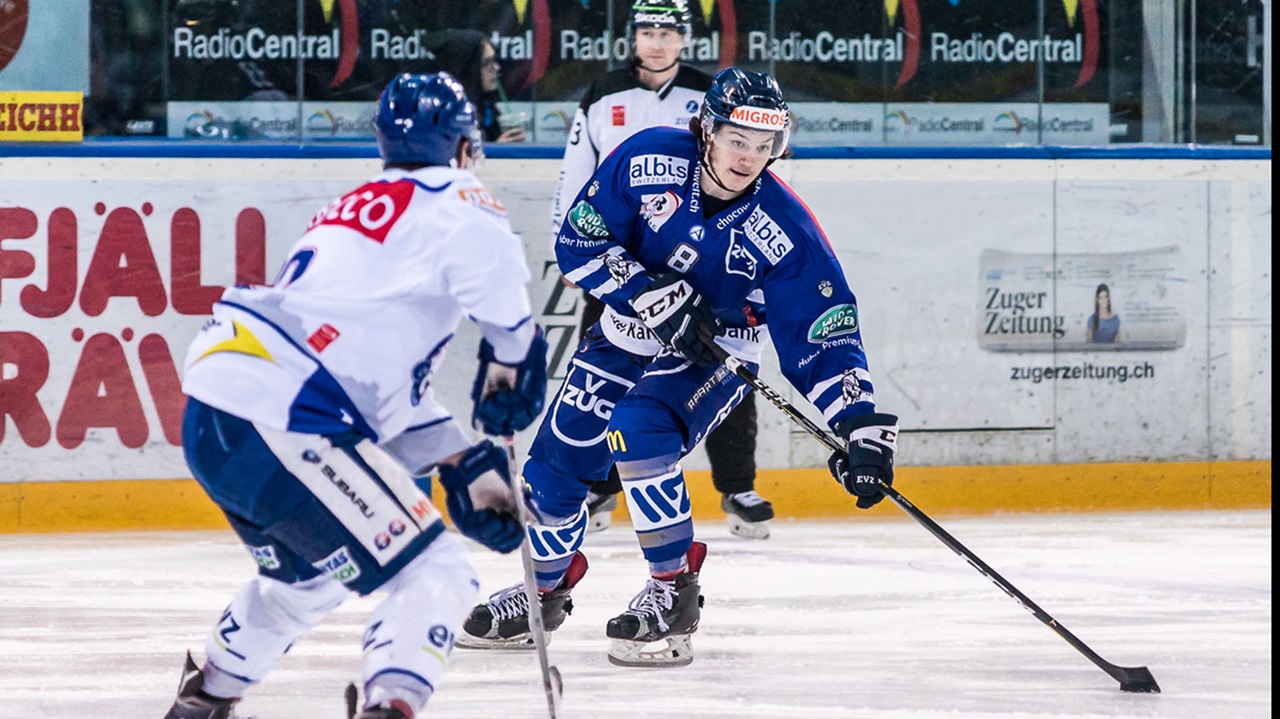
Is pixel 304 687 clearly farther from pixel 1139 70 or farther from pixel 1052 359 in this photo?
pixel 1139 70

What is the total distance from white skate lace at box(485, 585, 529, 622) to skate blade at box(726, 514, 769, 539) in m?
1.67

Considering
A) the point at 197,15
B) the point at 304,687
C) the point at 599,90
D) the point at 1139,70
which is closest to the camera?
the point at 304,687

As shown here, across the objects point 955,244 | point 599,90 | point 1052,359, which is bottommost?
point 1052,359

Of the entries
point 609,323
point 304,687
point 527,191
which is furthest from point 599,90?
point 304,687

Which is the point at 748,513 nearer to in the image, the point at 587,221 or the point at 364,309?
the point at 587,221

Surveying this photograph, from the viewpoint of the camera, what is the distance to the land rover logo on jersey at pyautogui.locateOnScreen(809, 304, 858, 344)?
335 cm

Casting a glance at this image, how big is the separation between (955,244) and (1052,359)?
48 cm

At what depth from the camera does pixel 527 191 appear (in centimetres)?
540

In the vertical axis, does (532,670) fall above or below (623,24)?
below

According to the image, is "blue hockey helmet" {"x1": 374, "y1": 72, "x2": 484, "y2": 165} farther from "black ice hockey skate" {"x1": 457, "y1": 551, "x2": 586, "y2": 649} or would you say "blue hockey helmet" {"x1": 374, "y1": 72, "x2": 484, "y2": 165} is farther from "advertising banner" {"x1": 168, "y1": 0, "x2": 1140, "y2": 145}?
"advertising banner" {"x1": 168, "y1": 0, "x2": 1140, "y2": 145}

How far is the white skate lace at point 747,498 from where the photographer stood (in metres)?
5.07

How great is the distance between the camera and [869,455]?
316 centimetres

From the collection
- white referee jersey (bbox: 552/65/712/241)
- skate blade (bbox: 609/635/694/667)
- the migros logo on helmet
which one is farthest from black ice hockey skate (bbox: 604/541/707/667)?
white referee jersey (bbox: 552/65/712/241)

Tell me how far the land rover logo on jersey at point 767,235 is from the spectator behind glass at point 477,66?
223cm
